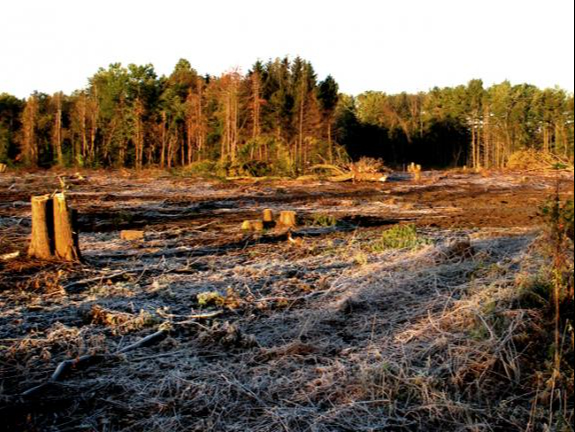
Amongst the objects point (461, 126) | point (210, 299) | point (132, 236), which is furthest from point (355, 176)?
point (461, 126)

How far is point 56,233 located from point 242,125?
34.6m

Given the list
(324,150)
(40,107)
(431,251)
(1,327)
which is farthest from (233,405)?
(40,107)

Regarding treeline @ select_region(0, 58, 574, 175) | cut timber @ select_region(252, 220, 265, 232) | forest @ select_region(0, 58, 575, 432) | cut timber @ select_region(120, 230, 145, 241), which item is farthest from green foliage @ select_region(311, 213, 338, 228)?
treeline @ select_region(0, 58, 574, 175)

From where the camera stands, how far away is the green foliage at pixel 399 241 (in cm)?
834

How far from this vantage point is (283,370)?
13.4ft

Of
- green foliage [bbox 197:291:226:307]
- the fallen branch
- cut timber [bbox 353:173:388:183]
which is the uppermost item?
cut timber [bbox 353:173:388:183]

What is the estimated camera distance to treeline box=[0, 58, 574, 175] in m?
39.2

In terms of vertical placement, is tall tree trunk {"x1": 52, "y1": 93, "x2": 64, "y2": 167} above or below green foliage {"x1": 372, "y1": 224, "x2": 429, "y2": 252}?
above

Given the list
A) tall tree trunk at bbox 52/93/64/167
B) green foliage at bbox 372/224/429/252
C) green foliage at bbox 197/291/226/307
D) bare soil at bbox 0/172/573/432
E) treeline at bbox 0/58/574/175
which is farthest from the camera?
tall tree trunk at bbox 52/93/64/167

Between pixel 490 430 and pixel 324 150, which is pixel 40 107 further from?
pixel 490 430

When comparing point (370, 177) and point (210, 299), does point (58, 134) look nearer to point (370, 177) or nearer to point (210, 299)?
point (370, 177)

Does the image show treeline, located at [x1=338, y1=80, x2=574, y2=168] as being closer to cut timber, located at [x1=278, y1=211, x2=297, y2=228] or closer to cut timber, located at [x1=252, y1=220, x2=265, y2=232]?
cut timber, located at [x1=278, y1=211, x2=297, y2=228]

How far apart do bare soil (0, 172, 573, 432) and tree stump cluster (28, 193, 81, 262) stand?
0.79 feet

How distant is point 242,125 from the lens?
4147 centimetres
